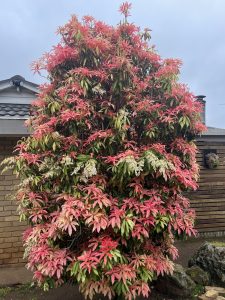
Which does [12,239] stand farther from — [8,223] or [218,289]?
[218,289]

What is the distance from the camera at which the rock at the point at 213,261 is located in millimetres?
5281

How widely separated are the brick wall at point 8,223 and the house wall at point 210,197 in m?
3.90

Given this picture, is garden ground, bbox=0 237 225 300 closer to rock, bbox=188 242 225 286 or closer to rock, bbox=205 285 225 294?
rock, bbox=205 285 225 294

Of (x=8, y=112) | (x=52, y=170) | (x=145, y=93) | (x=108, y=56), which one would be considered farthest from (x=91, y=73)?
(x=8, y=112)

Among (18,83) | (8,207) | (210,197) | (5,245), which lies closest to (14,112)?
(8,207)

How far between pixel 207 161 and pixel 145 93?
4333 millimetres

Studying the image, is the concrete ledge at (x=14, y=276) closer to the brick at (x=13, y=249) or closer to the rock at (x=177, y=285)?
the brick at (x=13, y=249)

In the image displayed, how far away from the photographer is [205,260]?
5.50m

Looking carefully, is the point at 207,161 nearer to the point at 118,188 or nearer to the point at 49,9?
the point at 118,188

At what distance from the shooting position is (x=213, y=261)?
540 centimetres

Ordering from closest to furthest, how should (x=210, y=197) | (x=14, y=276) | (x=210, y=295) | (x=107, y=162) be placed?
(x=107, y=162), (x=210, y=295), (x=14, y=276), (x=210, y=197)

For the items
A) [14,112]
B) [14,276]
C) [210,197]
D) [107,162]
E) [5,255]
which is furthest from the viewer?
[210,197]

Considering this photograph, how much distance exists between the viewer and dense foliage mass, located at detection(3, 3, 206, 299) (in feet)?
11.8

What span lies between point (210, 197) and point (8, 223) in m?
4.45
